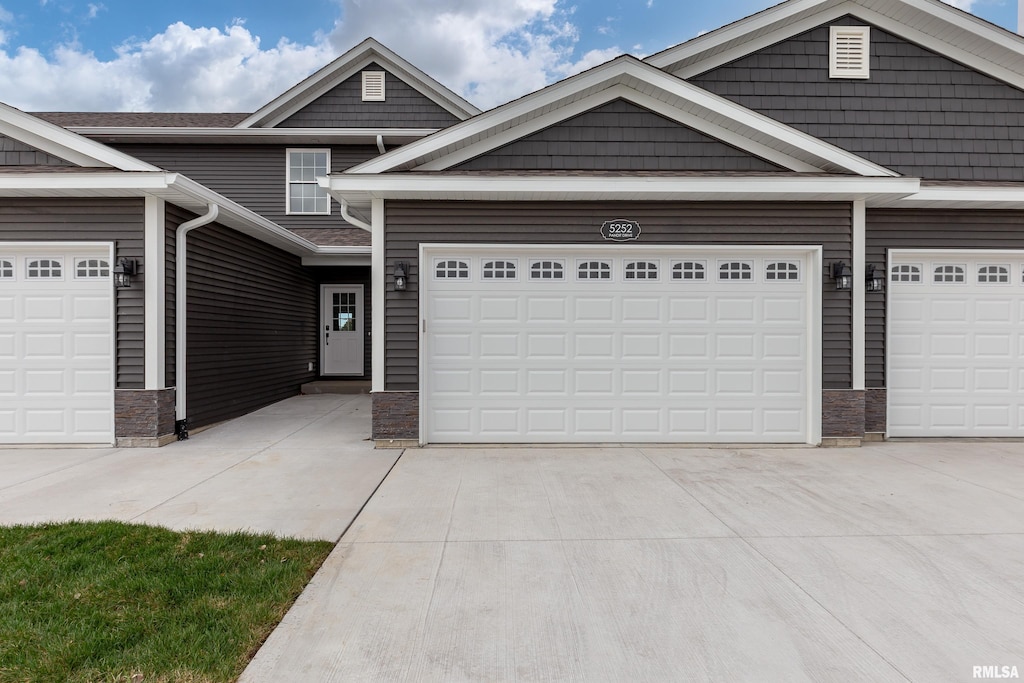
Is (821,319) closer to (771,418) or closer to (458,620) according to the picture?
(771,418)

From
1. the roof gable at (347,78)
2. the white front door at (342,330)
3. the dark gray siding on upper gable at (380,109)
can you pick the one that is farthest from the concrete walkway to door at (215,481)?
the dark gray siding on upper gable at (380,109)

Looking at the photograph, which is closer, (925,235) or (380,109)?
(925,235)

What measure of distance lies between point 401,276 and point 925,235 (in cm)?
652

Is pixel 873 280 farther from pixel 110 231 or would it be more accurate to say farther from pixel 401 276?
pixel 110 231

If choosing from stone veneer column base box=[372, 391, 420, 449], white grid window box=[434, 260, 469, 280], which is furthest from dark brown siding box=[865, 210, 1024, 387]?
stone veneer column base box=[372, 391, 420, 449]

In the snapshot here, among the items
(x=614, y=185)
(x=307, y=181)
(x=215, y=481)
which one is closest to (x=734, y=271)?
(x=614, y=185)

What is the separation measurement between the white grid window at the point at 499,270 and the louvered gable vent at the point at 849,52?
17.2ft

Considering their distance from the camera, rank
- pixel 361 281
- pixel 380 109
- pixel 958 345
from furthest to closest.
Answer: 1. pixel 361 281
2. pixel 380 109
3. pixel 958 345

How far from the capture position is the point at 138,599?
2873 mm

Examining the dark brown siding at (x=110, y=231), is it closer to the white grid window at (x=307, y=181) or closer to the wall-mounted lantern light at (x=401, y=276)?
the wall-mounted lantern light at (x=401, y=276)

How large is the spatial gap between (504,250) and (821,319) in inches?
154

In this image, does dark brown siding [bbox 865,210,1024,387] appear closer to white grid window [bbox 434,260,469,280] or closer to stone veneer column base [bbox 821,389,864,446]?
stone veneer column base [bbox 821,389,864,446]

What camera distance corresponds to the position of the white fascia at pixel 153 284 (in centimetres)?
656

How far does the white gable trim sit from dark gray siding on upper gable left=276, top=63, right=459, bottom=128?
6.29 metres
